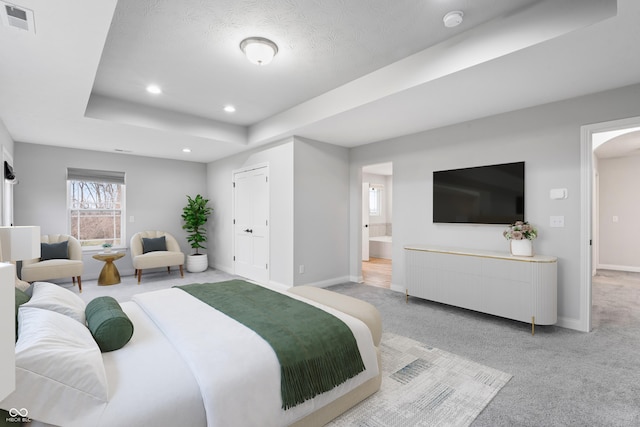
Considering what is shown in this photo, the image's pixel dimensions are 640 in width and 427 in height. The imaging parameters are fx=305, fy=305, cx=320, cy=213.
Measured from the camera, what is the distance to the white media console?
117 inches

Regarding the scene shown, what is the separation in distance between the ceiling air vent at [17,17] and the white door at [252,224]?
327 centimetres

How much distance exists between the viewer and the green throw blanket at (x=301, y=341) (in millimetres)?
1503

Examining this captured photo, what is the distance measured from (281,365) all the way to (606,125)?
3.59 meters

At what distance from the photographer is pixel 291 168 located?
449cm

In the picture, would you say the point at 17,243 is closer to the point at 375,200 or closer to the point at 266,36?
the point at 266,36

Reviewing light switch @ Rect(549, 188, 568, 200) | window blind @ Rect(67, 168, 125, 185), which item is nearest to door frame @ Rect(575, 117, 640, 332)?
light switch @ Rect(549, 188, 568, 200)

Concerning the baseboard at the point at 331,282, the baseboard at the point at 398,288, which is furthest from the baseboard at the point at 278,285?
the baseboard at the point at 398,288

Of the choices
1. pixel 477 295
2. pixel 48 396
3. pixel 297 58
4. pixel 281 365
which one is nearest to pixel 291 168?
pixel 297 58

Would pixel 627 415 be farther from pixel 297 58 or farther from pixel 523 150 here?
pixel 297 58

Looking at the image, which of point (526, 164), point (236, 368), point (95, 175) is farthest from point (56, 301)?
point (95, 175)

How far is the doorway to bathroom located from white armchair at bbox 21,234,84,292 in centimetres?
490

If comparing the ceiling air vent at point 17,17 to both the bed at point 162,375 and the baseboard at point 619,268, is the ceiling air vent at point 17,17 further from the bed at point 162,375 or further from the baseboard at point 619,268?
the baseboard at point 619,268

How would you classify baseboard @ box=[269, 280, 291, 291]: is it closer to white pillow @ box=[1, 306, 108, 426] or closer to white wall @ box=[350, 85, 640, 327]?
white wall @ box=[350, 85, 640, 327]

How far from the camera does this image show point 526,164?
11.2 feet
